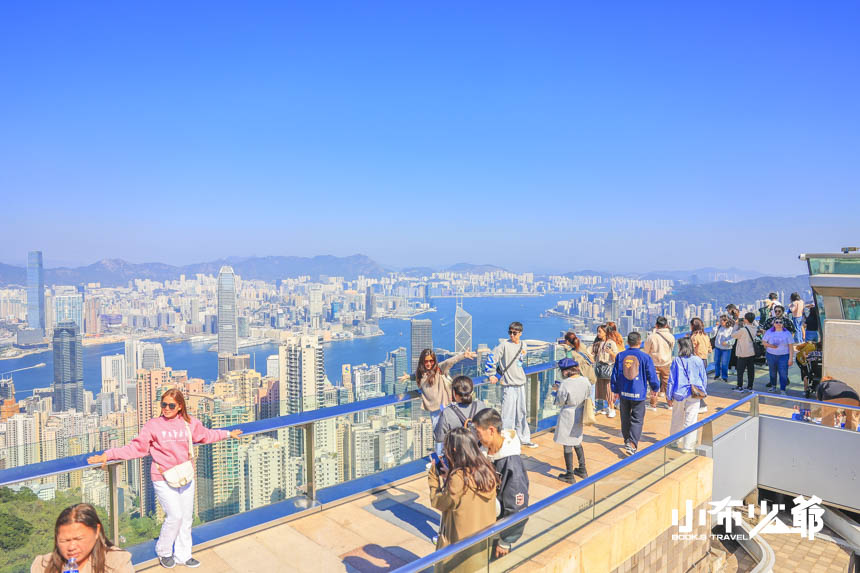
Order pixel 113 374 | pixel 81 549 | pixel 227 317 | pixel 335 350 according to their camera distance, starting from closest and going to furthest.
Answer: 1. pixel 81 549
2. pixel 113 374
3. pixel 335 350
4. pixel 227 317

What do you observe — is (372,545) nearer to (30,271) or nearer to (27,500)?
(27,500)

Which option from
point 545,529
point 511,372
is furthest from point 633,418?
point 545,529

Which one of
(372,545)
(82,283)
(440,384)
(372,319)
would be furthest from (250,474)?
(82,283)

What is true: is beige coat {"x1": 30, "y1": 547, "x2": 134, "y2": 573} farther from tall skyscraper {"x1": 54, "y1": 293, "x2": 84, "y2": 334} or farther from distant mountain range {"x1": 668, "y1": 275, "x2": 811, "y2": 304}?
tall skyscraper {"x1": 54, "y1": 293, "x2": 84, "y2": 334}

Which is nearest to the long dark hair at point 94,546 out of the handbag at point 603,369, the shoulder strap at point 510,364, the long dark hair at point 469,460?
the long dark hair at point 469,460

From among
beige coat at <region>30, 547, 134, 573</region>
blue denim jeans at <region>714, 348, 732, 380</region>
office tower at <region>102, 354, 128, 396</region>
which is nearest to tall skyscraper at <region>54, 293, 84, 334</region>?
office tower at <region>102, 354, 128, 396</region>

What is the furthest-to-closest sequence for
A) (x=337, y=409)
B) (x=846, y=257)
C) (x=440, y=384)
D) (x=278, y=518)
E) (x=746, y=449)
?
(x=846, y=257) < (x=746, y=449) < (x=440, y=384) < (x=337, y=409) < (x=278, y=518)

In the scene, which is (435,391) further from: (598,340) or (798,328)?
(798,328)
